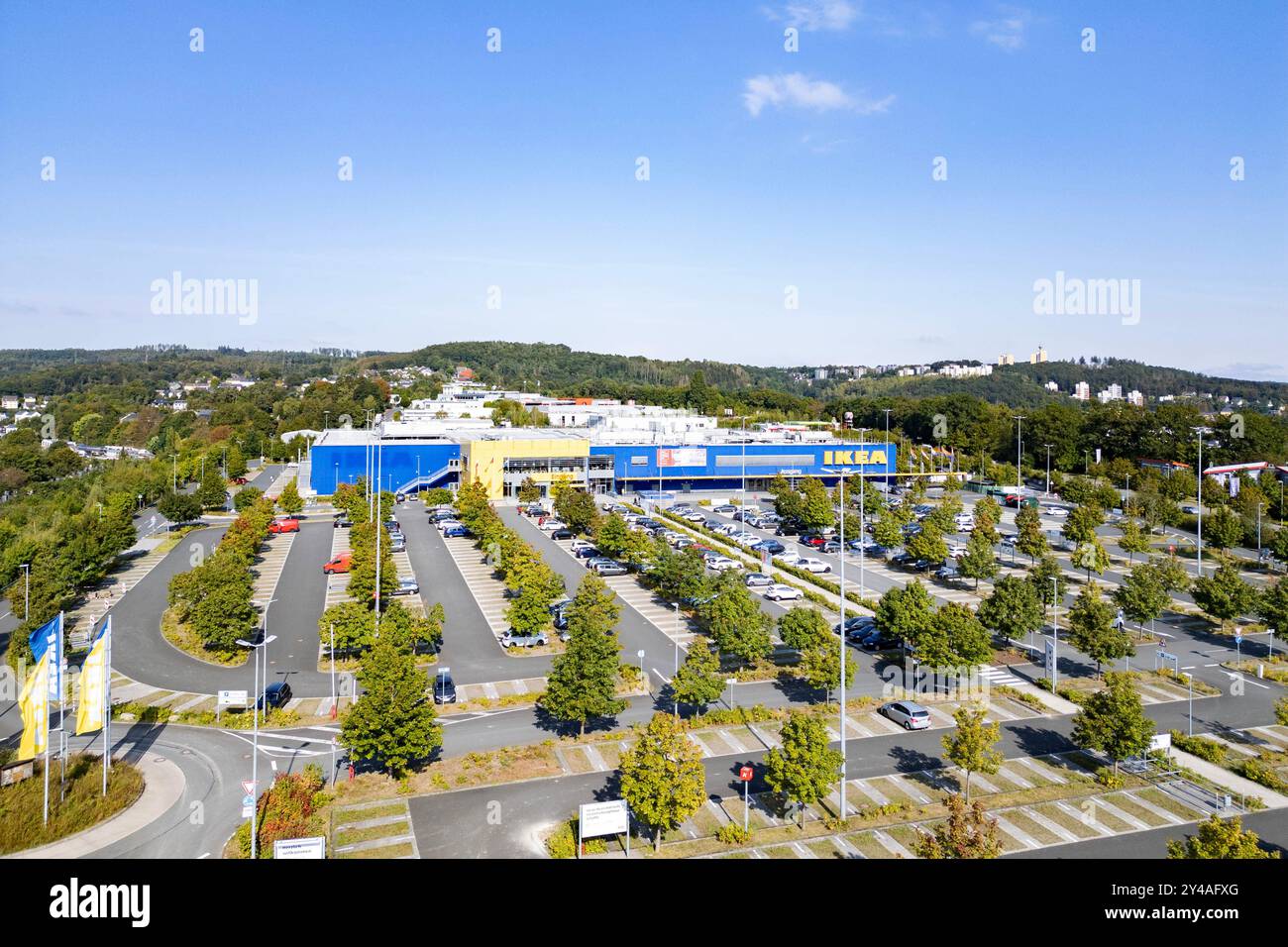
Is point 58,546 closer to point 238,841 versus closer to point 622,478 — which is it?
point 238,841

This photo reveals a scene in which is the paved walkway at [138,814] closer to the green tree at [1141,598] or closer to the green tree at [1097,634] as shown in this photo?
the green tree at [1097,634]

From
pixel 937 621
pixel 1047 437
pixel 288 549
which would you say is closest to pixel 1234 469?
pixel 1047 437

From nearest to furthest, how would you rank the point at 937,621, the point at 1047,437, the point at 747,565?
1. the point at 937,621
2. the point at 747,565
3. the point at 1047,437

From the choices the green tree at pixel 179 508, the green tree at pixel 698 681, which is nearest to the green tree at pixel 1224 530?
the green tree at pixel 698 681

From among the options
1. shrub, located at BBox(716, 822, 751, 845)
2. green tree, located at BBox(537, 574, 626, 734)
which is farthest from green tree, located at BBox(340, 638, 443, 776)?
shrub, located at BBox(716, 822, 751, 845)

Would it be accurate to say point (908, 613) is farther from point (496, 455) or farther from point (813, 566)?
point (496, 455)

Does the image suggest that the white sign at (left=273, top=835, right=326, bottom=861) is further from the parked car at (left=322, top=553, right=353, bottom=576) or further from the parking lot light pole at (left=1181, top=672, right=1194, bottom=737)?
the parked car at (left=322, top=553, right=353, bottom=576)

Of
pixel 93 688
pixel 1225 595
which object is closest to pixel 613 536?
pixel 93 688
